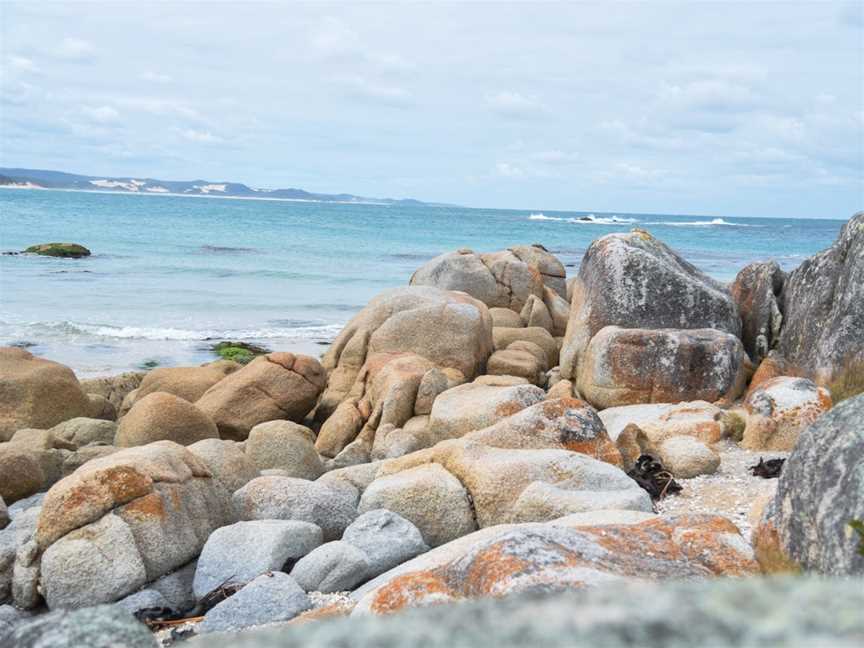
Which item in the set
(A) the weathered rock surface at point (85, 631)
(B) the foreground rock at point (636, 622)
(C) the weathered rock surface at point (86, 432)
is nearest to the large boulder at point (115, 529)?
(C) the weathered rock surface at point (86, 432)

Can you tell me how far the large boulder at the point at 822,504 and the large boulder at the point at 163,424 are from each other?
8197 millimetres

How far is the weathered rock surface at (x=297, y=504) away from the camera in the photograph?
820 centimetres

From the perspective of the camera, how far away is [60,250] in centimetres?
4053

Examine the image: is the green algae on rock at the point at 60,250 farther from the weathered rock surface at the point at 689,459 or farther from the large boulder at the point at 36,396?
the weathered rock surface at the point at 689,459

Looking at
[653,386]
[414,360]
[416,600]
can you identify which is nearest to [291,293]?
[414,360]

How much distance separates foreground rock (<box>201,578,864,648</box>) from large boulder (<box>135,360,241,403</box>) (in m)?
13.2

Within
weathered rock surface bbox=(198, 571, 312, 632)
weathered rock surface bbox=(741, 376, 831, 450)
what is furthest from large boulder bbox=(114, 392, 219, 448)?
weathered rock surface bbox=(741, 376, 831, 450)

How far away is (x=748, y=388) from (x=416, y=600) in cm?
928

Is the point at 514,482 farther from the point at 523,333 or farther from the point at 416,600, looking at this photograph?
the point at 523,333

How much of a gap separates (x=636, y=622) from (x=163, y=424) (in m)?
10.7

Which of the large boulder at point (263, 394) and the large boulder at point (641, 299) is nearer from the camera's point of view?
the large boulder at point (263, 394)

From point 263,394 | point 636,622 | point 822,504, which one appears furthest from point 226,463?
point 636,622

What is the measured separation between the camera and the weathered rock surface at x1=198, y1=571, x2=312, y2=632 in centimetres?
618

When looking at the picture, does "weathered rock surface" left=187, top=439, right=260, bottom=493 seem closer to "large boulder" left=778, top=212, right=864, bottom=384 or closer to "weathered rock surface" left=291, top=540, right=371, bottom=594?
"weathered rock surface" left=291, top=540, right=371, bottom=594
